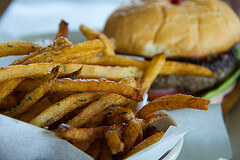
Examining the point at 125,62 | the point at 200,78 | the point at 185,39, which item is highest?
the point at 125,62

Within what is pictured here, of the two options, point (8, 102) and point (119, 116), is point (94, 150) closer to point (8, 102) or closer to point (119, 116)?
point (119, 116)

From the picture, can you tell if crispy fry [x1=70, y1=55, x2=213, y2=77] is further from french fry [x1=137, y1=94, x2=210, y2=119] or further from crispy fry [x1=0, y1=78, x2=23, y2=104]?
french fry [x1=137, y1=94, x2=210, y2=119]

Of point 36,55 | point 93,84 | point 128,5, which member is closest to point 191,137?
point 93,84

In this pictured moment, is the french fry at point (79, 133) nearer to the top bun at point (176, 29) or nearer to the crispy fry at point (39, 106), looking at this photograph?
the crispy fry at point (39, 106)

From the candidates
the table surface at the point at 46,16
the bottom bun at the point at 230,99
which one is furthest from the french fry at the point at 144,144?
the table surface at the point at 46,16

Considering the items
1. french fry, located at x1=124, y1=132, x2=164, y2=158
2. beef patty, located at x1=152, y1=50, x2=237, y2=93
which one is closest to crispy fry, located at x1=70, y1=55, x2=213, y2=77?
beef patty, located at x1=152, y1=50, x2=237, y2=93

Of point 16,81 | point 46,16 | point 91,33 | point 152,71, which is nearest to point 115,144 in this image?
Result: point 16,81
